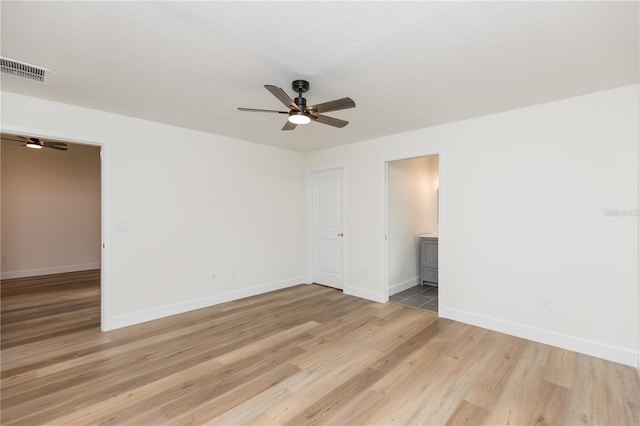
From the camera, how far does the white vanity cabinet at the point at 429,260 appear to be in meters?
5.26

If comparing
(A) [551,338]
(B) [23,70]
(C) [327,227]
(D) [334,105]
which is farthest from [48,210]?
(A) [551,338]

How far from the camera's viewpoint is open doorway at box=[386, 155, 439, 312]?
4.77 m

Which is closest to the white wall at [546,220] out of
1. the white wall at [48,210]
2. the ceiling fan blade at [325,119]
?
the ceiling fan blade at [325,119]

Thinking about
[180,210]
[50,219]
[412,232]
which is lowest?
[412,232]

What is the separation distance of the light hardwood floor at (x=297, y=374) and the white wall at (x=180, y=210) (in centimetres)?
56

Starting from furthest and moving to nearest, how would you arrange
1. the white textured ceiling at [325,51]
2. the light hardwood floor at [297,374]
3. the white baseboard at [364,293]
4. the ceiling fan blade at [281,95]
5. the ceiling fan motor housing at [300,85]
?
the white baseboard at [364,293] < the ceiling fan motor housing at [300,85] < the ceiling fan blade at [281,95] < the light hardwood floor at [297,374] < the white textured ceiling at [325,51]

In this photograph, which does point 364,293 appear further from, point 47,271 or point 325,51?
point 47,271

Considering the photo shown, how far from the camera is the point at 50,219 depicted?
621 centimetres

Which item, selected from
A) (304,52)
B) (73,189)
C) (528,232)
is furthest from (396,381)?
(73,189)

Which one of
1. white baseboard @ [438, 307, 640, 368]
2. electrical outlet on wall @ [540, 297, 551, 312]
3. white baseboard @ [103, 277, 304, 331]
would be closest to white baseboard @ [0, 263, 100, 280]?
white baseboard @ [103, 277, 304, 331]

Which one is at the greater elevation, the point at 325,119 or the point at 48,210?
the point at 325,119

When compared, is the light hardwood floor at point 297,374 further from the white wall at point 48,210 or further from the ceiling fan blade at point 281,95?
the white wall at point 48,210

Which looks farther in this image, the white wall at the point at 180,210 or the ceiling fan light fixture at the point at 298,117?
the white wall at the point at 180,210

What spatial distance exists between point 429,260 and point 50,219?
7938 mm
